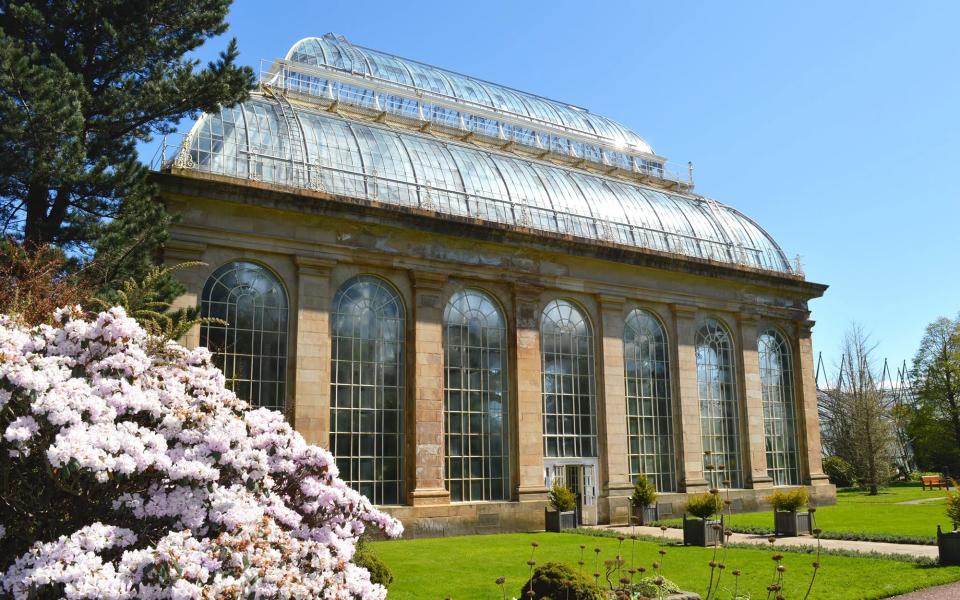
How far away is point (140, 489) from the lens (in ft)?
22.0

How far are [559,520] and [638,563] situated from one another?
835 cm

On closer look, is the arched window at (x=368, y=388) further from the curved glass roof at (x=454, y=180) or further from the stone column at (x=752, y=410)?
the stone column at (x=752, y=410)

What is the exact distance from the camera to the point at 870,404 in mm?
49781

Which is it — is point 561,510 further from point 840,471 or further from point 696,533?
point 840,471

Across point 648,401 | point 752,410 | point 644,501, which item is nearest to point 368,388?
point 644,501

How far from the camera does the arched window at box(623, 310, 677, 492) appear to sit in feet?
98.4

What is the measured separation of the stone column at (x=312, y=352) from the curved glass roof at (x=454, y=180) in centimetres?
296

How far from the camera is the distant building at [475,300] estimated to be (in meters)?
23.3

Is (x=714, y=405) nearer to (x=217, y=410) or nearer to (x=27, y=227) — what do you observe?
A: (x=27, y=227)

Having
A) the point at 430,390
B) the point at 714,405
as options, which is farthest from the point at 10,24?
the point at 714,405

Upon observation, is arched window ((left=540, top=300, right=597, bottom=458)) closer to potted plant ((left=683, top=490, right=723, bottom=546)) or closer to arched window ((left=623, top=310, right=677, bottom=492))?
arched window ((left=623, top=310, right=677, bottom=492))

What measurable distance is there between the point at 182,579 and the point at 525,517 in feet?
70.1

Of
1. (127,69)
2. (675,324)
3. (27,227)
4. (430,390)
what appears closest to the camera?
(27,227)

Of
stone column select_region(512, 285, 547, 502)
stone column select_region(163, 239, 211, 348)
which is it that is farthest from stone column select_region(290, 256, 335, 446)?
stone column select_region(512, 285, 547, 502)
